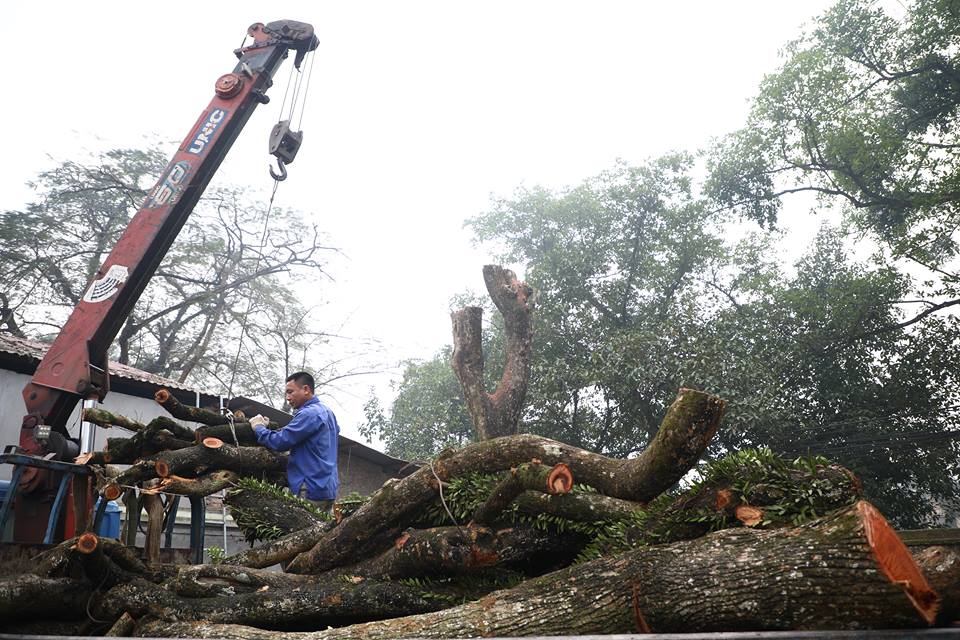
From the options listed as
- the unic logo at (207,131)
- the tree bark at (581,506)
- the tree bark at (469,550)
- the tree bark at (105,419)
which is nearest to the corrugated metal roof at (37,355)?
the unic logo at (207,131)

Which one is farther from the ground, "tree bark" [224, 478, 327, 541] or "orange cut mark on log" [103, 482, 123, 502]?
"orange cut mark on log" [103, 482, 123, 502]

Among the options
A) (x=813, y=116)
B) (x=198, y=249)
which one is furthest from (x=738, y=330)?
(x=198, y=249)

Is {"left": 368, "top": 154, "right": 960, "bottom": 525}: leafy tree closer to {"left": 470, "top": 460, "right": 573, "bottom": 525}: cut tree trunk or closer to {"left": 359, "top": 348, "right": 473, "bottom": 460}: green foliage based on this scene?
{"left": 359, "top": 348, "right": 473, "bottom": 460}: green foliage

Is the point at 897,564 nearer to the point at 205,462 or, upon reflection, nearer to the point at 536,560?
the point at 536,560

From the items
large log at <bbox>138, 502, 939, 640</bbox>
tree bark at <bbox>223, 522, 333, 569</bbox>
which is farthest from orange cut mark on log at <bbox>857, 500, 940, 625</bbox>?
tree bark at <bbox>223, 522, 333, 569</bbox>

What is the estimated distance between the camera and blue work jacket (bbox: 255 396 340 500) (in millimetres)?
6203

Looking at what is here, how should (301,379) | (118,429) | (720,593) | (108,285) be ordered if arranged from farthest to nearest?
1. (118,429)
2. (108,285)
3. (301,379)
4. (720,593)

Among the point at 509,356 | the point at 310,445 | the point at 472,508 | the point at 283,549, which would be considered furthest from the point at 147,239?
the point at 509,356

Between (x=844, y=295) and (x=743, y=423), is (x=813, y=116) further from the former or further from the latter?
(x=743, y=423)

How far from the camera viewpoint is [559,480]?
4.46 metres

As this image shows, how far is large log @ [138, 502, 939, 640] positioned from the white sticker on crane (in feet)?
13.1

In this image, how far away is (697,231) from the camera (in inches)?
763

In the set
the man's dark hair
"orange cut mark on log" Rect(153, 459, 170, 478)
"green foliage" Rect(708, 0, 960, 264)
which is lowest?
"orange cut mark on log" Rect(153, 459, 170, 478)

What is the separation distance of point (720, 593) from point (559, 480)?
1.29 m
